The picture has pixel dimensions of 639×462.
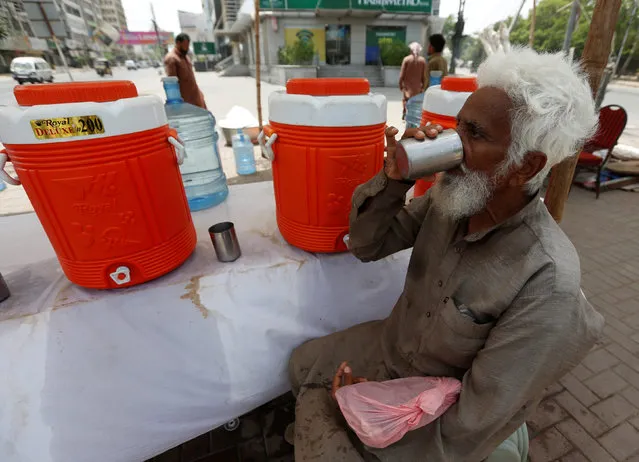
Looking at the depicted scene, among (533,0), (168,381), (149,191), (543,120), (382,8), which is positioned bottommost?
(168,381)

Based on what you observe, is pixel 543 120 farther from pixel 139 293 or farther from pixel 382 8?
pixel 382 8

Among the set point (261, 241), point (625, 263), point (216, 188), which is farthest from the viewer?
point (625, 263)

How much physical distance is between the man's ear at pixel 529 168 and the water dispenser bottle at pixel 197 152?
4.82 feet

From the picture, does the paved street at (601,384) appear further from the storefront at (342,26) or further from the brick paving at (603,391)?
the storefront at (342,26)

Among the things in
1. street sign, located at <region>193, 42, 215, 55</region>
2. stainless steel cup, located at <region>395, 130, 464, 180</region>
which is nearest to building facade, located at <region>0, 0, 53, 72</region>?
stainless steel cup, located at <region>395, 130, 464, 180</region>

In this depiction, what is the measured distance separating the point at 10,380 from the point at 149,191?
73 cm

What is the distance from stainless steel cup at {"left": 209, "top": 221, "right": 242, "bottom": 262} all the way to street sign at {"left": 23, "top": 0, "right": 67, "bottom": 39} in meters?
2.91

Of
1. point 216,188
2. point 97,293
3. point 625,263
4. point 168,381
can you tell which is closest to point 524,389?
point 168,381

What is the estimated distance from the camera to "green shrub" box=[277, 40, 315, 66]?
17275 millimetres

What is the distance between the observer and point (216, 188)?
1.88 m

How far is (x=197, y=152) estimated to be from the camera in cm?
237

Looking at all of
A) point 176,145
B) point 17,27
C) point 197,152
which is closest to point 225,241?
point 176,145

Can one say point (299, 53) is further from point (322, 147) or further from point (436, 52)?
point (322, 147)

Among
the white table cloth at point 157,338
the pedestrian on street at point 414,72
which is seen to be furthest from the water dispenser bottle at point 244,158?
the pedestrian on street at point 414,72
